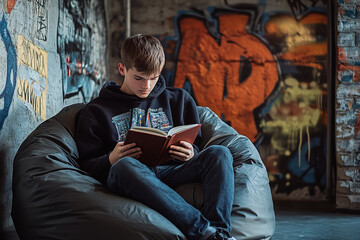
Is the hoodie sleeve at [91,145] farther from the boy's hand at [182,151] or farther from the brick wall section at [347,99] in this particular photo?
the brick wall section at [347,99]

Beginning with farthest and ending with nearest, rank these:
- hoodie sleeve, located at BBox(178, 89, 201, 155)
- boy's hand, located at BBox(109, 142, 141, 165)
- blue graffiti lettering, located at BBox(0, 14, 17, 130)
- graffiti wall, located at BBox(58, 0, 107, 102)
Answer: graffiti wall, located at BBox(58, 0, 107, 102) < hoodie sleeve, located at BBox(178, 89, 201, 155) < blue graffiti lettering, located at BBox(0, 14, 17, 130) < boy's hand, located at BBox(109, 142, 141, 165)

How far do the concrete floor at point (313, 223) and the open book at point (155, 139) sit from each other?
0.88 m

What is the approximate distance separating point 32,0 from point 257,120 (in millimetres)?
2299

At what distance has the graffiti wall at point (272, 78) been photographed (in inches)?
153

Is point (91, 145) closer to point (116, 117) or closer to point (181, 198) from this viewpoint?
point (116, 117)

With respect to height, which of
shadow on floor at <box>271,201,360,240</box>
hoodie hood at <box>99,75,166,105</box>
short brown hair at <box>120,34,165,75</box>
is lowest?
shadow on floor at <box>271,201,360,240</box>

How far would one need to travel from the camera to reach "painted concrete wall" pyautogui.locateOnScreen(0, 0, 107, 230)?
2.11 metres

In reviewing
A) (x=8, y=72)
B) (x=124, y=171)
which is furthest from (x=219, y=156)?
(x=8, y=72)

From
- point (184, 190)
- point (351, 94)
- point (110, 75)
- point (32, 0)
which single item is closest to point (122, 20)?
point (110, 75)

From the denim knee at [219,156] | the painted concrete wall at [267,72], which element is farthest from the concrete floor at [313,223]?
the denim knee at [219,156]

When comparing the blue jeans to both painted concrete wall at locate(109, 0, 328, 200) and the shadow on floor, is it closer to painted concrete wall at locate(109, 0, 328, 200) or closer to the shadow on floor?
the shadow on floor

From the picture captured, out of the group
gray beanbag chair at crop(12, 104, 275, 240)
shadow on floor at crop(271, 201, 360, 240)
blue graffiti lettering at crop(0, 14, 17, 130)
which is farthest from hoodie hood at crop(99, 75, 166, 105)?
shadow on floor at crop(271, 201, 360, 240)

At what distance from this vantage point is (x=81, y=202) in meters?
1.68

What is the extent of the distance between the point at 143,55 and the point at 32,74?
783 millimetres
